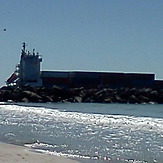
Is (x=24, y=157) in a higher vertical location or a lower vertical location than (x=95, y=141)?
higher

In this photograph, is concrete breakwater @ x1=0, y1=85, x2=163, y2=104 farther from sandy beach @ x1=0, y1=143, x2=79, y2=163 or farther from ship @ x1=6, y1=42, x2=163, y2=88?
sandy beach @ x1=0, y1=143, x2=79, y2=163

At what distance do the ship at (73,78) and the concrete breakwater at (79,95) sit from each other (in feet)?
16.8

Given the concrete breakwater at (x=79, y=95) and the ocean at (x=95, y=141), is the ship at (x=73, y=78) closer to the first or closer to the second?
the concrete breakwater at (x=79, y=95)

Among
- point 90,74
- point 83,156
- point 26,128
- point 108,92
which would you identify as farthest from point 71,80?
point 83,156

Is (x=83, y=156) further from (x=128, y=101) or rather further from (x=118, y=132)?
(x=128, y=101)

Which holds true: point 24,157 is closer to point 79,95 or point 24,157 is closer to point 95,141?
point 95,141

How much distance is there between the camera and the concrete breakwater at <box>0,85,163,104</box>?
61188mm

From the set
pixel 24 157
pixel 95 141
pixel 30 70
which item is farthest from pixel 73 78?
pixel 24 157

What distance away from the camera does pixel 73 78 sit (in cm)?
7156

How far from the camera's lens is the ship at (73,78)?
6944 cm

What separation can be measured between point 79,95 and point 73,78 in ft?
27.6

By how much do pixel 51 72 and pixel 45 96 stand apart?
38.7ft

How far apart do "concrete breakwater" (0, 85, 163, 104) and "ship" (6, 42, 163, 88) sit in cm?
512

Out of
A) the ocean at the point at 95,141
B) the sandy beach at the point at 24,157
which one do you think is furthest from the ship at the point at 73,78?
the sandy beach at the point at 24,157
